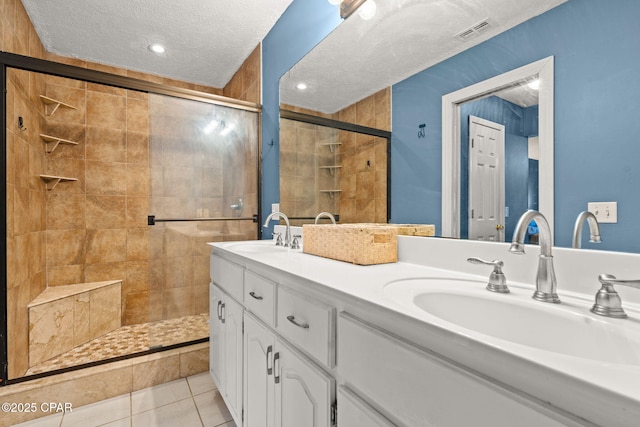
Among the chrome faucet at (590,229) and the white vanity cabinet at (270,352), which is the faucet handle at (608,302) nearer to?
the chrome faucet at (590,229)

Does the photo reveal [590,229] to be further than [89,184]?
No

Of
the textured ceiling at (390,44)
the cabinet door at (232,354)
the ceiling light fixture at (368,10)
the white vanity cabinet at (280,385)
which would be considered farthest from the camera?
the ceiling light fixture at (368,10)

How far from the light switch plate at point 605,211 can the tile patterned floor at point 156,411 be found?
1.77 m

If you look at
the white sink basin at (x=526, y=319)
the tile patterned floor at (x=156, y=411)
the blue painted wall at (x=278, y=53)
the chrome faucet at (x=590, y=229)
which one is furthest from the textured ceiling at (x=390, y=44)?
the tile patterned floor at (x=156, y=411)

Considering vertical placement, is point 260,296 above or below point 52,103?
below

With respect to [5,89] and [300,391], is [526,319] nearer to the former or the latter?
[300,391]

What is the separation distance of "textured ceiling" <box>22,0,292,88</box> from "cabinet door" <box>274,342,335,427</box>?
215 centimetres

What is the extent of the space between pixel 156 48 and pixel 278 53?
1055mm

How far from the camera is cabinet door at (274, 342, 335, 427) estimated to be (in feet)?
2.52

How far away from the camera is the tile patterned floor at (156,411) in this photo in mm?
1598

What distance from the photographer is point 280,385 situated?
0.98m

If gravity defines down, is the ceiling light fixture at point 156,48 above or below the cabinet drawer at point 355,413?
above

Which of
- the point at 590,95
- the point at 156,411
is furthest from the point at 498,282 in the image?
the point at 156,411

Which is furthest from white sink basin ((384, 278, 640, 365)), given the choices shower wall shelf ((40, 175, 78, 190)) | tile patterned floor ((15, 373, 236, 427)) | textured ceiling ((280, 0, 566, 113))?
shower wall shelf ((40, 175, 78, 190))
